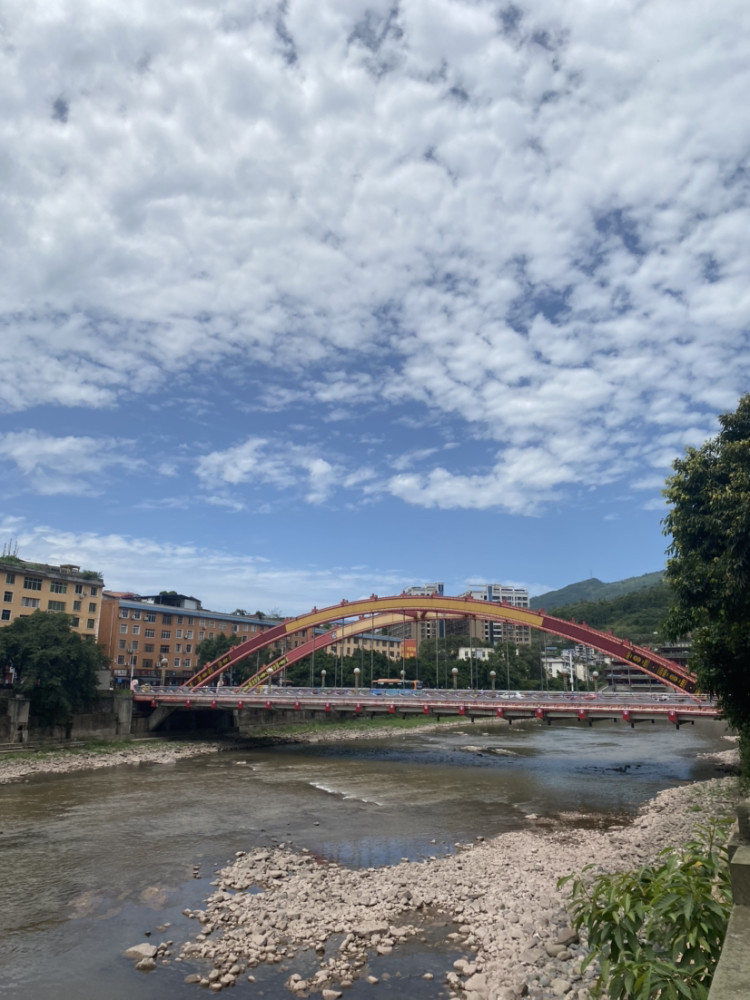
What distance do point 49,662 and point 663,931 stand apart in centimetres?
4167

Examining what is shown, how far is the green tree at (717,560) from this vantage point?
1470 centimetres

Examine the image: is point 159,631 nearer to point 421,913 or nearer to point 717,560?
point 421,913

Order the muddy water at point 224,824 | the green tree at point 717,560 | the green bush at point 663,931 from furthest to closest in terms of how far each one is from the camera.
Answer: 1. the green tree at point 717,560
2. the muddy water at point 224,824
3. the green bush at point 663,931

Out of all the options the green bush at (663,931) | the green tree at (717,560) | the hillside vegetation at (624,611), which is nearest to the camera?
the green bush at (663,931)

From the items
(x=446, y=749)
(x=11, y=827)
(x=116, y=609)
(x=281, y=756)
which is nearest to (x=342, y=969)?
(x=11, y=827)

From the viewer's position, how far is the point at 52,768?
34.2 metres

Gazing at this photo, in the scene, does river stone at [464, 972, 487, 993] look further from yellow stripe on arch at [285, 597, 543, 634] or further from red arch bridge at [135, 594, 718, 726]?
yellow stripe on arch at [285, 597, 543, 634]

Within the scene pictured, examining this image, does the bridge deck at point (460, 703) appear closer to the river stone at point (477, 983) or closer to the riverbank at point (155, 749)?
the riverbank at point (155, 749)

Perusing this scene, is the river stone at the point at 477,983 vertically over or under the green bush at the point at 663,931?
under

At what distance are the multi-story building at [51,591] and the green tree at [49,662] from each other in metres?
13.6

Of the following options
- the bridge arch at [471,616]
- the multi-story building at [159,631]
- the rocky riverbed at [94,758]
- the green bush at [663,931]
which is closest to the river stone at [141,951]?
the green bush at [663,931]

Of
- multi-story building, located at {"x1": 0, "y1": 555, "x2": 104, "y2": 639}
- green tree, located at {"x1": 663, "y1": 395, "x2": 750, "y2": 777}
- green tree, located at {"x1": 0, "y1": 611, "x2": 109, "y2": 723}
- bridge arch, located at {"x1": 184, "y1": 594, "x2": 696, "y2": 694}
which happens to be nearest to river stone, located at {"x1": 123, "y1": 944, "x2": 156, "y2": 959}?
green tree, located at {"x1": 663, "y1": 395, "x2": 750, "y2": 777}

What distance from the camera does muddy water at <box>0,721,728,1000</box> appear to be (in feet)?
37.8

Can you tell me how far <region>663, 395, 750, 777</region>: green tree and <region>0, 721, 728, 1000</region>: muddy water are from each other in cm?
872
